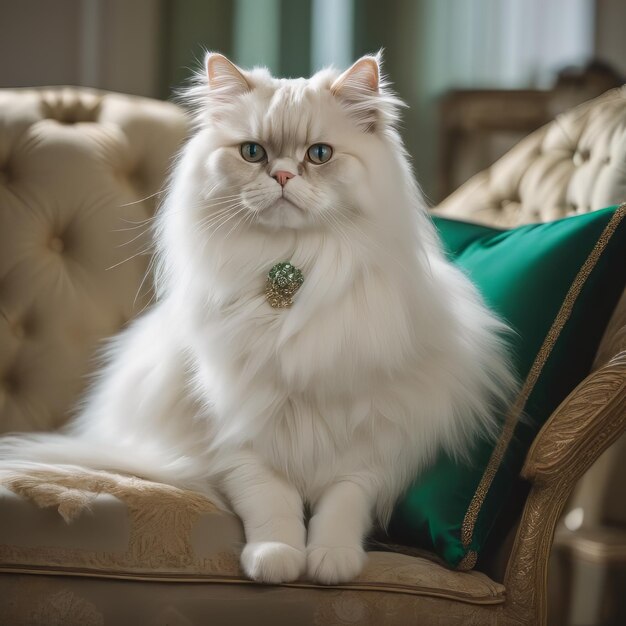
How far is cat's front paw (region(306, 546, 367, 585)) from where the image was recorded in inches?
41.7

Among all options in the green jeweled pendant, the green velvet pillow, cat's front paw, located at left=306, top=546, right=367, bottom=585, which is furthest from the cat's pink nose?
cat's front paw, located at left=306, top=546, right=367, bottom=585

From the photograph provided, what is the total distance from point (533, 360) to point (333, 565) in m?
0.47

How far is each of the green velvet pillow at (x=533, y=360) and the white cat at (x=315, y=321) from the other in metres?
0.05

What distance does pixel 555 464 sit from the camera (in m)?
1.08

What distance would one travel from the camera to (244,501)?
121 cm

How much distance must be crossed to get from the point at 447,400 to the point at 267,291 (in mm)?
352

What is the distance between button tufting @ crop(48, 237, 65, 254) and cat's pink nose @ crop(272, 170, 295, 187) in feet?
3.20

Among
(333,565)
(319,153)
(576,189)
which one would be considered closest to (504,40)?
(576,189)

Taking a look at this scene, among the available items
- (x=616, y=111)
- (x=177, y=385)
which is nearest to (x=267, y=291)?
(x=177, y=385)

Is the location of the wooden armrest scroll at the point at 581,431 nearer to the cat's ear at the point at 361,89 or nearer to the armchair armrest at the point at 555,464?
the armchair armrest at the point at 555,464

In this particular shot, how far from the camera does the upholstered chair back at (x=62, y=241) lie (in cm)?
189

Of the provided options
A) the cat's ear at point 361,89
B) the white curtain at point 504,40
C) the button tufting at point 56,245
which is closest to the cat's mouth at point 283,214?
the cat's ear at point 361,89

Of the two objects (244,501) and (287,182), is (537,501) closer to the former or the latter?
(244,501)

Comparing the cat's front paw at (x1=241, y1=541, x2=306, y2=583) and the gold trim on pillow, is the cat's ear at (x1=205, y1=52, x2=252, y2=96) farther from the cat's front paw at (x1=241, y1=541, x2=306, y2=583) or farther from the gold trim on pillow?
the cat's front paw at (x1=241, y1=541, x2=306, y2=583)
